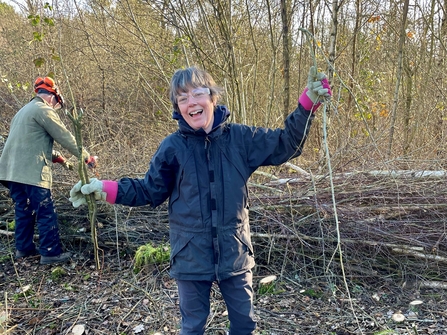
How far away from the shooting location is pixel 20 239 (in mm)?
3721

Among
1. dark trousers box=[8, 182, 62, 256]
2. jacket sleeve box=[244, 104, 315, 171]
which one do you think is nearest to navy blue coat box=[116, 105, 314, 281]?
jacket sleeve box=[244, 104, 315, 171]

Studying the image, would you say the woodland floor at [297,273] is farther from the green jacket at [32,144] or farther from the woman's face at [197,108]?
the woman's face at [197,108]

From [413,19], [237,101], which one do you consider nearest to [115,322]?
[237,101]

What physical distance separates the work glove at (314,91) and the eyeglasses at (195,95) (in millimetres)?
508

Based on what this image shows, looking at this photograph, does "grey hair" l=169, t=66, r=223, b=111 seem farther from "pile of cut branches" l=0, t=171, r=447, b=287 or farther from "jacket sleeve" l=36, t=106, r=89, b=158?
"jacket sleeve" l=36, t=106, r=89, b=158

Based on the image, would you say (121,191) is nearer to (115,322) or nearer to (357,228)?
(115,322)

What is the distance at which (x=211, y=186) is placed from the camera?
187 centimetres

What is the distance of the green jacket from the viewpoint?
3.53 m

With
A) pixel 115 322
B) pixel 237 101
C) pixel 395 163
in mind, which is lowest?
pixel 115 322

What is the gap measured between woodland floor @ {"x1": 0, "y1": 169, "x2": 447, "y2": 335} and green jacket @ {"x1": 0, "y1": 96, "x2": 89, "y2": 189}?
2.56 ft

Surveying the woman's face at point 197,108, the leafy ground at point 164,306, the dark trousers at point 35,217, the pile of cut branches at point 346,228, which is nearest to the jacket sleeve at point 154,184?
the woman's face at point 197,108

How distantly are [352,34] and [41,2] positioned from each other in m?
5.43

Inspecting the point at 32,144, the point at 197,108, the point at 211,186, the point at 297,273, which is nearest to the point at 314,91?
the point at 197,108

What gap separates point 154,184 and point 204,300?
2.26 feet
